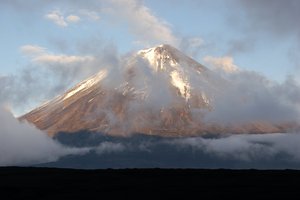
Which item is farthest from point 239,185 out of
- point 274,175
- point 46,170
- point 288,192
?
point 46,170

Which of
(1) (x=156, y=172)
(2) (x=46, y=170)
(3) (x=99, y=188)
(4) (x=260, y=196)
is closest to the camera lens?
(4) (x=260, y=196)

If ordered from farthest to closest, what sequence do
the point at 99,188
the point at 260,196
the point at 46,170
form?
the point at 46,170 < the point at 99,188 < the point at 260,196

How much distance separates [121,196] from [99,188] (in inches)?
294

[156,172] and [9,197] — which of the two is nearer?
[9,197]

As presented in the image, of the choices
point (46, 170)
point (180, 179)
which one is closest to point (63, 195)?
point (180, 179)

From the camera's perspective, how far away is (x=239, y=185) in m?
69.9

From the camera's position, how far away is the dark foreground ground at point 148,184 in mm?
62344

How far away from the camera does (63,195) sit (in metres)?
63.1

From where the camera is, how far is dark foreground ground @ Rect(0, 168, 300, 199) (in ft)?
205

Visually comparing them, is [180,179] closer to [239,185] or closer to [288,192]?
[239,185]

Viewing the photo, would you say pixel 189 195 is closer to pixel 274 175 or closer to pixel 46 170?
pixel 274 175

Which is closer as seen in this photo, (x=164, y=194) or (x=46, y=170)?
(x=164, y=194)

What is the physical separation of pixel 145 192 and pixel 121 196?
3639 millimetres

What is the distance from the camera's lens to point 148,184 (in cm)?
7175
